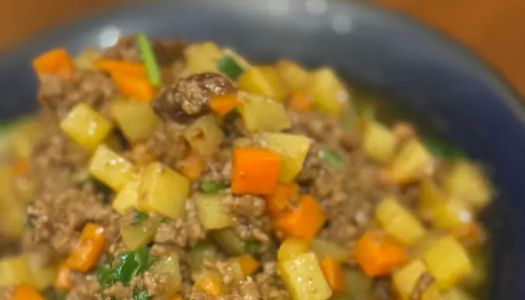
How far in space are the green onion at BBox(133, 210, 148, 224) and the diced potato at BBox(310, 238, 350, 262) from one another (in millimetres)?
362

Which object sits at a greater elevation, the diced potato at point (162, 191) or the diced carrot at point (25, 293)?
the diced potato at point (162, 191)

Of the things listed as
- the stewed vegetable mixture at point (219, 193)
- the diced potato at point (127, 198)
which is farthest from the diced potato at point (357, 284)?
the diced potato at point (127, 198)

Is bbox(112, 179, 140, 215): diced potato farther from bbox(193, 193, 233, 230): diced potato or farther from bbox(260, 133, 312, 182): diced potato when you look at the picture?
bbox(260, 133, 312, 182): diced potato

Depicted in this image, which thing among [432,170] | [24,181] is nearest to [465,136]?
[432,170]

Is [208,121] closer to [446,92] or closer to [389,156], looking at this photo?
[389,156]

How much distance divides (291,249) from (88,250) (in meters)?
0.43

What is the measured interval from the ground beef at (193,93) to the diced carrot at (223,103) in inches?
0.4

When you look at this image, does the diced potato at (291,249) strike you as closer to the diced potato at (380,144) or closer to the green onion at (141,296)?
the green onion at (141,296)

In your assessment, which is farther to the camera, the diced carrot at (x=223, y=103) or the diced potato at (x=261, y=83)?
the diced potato at (x=261, y=83)

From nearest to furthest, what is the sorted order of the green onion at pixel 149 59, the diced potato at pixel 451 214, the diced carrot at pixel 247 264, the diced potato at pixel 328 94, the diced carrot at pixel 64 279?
1. the diced carrot at pixel 247 264
2. the diced carrot at pixel 64 279
3. the green onion at pixel 149 59
4. the diced potato at pixel 451 214
5. the diced potato at pixel 328 94

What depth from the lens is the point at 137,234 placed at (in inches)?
71.6

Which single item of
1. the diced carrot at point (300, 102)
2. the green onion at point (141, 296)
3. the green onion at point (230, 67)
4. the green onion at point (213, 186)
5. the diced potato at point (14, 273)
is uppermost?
the green onion at point (230, 67)

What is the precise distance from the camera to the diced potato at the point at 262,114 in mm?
1888

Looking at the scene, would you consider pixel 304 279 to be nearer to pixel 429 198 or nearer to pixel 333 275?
pixel 333 275
